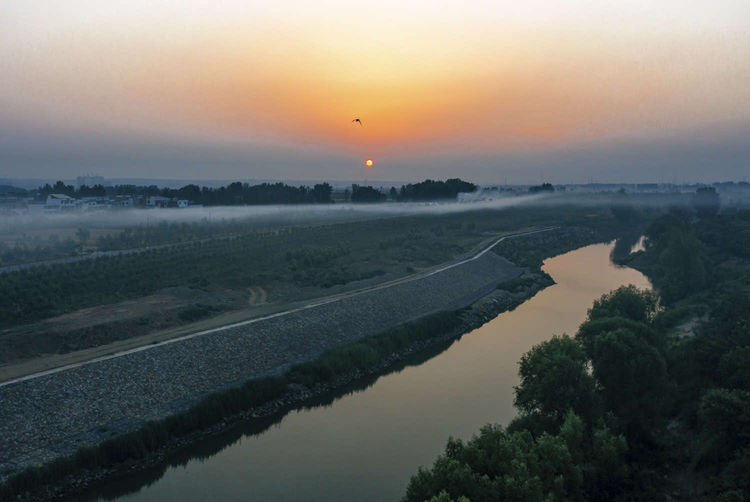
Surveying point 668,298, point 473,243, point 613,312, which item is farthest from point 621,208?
point 613,312

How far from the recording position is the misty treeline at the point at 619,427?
12.5 metres

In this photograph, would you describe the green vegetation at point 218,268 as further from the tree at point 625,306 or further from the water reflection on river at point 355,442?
the tree at point 625,306

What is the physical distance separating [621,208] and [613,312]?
97410 mm

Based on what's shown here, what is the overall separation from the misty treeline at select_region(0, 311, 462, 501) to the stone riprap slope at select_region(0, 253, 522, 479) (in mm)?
568

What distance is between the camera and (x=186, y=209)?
86438mm

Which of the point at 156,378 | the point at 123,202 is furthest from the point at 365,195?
the point at 156,378

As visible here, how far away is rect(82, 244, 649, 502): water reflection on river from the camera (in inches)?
643

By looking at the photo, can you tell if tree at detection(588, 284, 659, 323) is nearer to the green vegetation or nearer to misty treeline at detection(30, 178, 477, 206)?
the green vegetation

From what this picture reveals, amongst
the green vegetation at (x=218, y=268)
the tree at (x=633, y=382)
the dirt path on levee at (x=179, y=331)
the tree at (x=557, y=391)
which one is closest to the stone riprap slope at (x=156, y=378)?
the dirt path on levee at (x=179, y=331)

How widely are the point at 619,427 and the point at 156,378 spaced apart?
51.5 ft

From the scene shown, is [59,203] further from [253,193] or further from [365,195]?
[365,195]

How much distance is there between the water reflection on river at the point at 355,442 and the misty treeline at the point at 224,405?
2.58ft

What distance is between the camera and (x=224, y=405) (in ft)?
66.5

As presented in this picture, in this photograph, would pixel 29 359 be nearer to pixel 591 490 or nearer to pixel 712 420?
pixel 591 490
